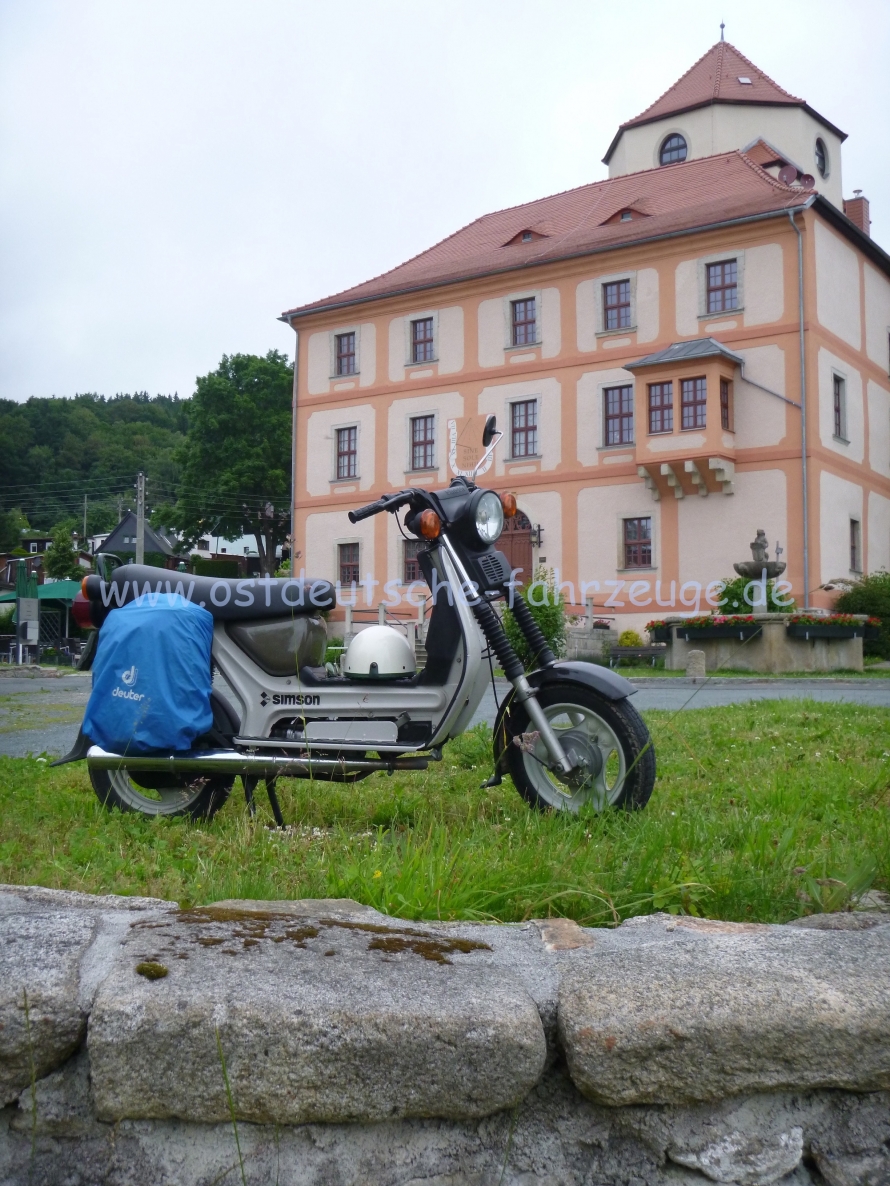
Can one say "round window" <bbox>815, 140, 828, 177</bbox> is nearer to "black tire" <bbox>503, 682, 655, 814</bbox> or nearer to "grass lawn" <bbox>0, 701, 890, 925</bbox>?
"grass lawn" <bbox>0, 701, 890, 925</bbox>

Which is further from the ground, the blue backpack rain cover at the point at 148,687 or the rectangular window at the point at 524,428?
the rectangular window at the point at 524,428

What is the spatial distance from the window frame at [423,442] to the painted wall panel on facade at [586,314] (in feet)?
17.8

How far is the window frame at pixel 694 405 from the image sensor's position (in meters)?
30.0

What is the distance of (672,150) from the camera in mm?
37594

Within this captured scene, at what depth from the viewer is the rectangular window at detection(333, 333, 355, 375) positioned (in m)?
38.5

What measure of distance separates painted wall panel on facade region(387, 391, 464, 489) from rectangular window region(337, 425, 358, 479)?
1.39 meters

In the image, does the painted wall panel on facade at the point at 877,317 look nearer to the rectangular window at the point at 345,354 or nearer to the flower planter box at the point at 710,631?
the flower planter box at the point at 710,631

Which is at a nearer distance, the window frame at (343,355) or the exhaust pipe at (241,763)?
the exhaust pipe at (241,763)

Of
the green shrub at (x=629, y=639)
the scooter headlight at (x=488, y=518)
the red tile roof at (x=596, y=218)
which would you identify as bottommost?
the green shrub at (x=629, y=639)

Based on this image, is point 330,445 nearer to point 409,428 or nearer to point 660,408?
point 409,428

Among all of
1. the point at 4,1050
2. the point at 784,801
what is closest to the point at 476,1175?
the point at 4,1050

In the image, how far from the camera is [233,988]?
161 cm

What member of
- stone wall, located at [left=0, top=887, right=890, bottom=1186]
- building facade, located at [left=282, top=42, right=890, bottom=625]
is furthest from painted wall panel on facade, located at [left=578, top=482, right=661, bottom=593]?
stone wall, located at [left=0, top=887, right=890, bottom=1186]

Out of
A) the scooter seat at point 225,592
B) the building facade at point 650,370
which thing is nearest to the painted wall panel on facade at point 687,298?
the building facade at point 650,370
